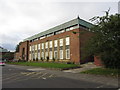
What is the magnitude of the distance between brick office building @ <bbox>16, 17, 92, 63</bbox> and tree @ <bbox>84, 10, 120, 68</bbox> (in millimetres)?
11011

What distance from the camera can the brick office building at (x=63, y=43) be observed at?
31.7 metres

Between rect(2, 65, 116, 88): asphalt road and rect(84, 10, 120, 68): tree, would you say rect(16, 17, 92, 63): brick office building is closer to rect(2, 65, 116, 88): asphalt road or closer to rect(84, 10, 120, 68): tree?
rect(84, 10, 120, 68): tree

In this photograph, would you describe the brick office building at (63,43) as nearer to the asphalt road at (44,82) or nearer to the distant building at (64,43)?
the distant building at (64,43)

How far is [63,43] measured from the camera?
36.0 meters

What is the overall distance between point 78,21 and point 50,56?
14.5m

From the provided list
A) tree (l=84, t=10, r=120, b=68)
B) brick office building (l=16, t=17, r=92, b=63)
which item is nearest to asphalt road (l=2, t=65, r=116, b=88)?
tree (l=84, t=10, r=120, b=68)

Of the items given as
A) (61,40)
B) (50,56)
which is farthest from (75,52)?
(50,56)

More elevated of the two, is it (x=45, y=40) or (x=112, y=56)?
(x=45, y=40)

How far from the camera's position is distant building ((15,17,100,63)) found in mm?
31638

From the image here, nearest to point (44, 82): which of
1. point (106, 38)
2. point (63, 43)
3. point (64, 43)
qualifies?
point (106, 38)

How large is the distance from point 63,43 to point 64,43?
0.43m

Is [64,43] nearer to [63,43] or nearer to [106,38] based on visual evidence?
[63,43]

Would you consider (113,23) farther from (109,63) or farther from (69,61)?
(69,61)

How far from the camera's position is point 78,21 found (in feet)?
109
